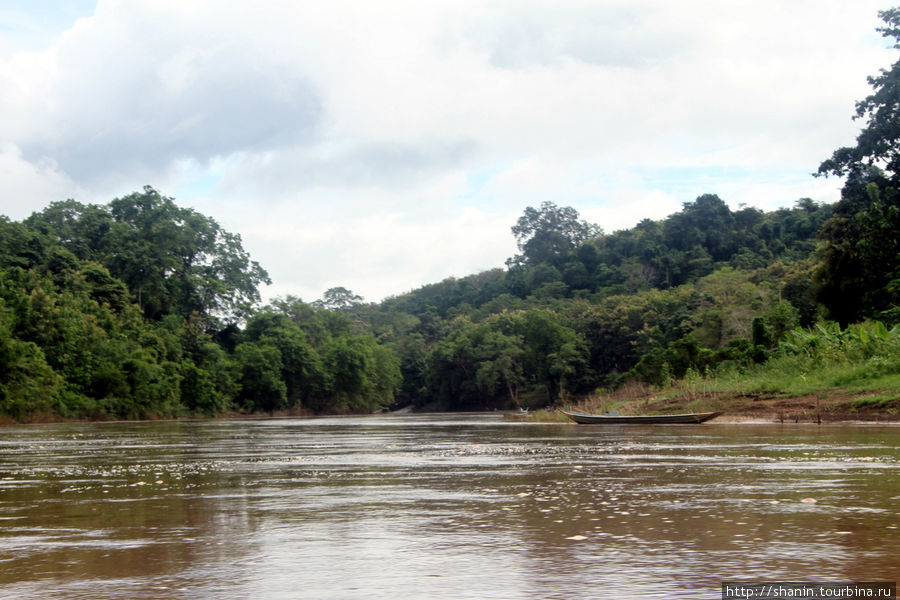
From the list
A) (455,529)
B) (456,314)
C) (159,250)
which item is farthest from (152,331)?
(455,529)

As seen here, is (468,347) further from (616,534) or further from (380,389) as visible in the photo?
(616,534)

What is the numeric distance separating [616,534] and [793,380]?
84.0 feet

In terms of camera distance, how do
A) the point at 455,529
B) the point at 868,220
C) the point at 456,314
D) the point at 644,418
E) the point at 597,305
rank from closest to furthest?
the point at 455,529 → the point at 644,418 → the point at 868,220 → the point at 597,305 → the point at 456,314

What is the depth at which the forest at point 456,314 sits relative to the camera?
43.8 m

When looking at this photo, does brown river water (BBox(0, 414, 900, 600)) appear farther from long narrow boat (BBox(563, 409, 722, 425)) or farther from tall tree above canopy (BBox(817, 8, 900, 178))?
tall tree above canopy (BBox(817, 8, 900, 178))

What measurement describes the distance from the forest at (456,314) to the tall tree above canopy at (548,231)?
3.42 feet

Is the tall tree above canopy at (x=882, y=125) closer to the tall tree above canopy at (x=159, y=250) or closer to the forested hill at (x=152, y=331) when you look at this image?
the forested hill at (x=152, y=331)

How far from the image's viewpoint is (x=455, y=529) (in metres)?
6.66

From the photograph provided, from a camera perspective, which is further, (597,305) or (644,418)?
(597,305)

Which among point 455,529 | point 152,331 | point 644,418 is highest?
point 152,331

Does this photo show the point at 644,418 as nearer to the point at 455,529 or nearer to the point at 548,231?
the point at 455,529

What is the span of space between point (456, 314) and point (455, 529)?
133 m

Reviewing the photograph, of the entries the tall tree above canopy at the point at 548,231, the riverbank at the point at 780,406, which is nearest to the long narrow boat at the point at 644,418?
the riverbank at the point at 780,406

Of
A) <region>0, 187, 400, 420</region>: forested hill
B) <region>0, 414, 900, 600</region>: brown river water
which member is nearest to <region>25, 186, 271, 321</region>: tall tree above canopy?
<region>0, 187, 400, 420</region>: forested hill
